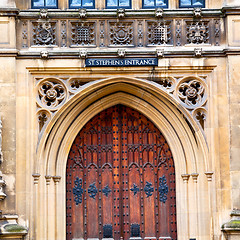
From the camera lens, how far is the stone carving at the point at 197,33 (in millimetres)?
16516

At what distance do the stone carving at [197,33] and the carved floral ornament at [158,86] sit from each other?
0.93 m

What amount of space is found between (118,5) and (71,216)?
5.33 meters

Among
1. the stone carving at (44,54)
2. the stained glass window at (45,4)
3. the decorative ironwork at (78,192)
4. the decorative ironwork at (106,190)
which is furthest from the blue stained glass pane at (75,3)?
the decorative ironwork at (106,190)

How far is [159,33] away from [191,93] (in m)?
1.65

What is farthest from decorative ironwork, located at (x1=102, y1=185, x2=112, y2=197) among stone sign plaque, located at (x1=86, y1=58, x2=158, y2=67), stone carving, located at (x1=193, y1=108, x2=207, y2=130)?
stone sign plaque, located at (x1=86, y1=58, x2=158, y2=67)

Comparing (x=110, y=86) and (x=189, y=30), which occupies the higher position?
(x=189, y=30)

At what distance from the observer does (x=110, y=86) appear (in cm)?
1659

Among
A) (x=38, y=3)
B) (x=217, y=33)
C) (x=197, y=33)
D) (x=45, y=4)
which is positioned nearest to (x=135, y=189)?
(x=197, y=33)

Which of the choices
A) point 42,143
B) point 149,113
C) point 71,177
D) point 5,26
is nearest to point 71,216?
point 71,177

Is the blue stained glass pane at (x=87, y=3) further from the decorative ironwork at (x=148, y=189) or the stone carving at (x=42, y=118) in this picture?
the decorative ironwork at (x=148, y=189)

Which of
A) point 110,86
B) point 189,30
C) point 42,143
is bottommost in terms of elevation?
point 42,143

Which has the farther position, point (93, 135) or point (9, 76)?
point (93, 135)

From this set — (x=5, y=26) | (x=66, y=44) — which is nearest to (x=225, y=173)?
(x=66, y=44)

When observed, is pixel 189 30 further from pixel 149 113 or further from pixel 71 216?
pixel 71 216
